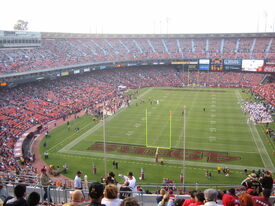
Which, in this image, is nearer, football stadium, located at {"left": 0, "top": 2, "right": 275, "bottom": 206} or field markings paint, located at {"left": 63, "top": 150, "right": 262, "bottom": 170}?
football stadium, located at {"left": 0, "top": 2, "right": 275, "bottom": 206}

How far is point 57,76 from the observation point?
4731 centimetres

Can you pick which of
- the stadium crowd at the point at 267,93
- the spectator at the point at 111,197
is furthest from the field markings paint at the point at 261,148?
the spectator at the point at 111,197

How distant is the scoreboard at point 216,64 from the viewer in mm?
65188

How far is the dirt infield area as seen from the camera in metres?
23.9

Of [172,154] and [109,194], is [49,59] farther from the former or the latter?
[109,194]

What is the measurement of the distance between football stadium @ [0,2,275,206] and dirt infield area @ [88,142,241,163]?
9 centimetres

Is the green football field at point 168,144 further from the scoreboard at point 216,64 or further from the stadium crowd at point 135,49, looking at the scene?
the scoreboard at point 216,64

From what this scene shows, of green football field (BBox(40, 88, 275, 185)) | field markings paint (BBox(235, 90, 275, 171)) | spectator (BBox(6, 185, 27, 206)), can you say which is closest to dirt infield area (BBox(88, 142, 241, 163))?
green football field (BBox(40, 88, 275, 185))

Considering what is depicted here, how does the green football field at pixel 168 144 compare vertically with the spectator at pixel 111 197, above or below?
below

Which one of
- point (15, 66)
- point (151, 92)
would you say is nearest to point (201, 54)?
point (151, 92)

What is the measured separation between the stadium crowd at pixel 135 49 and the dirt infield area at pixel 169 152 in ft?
81.0

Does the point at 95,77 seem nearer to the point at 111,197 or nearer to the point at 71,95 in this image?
the point at 71,95
